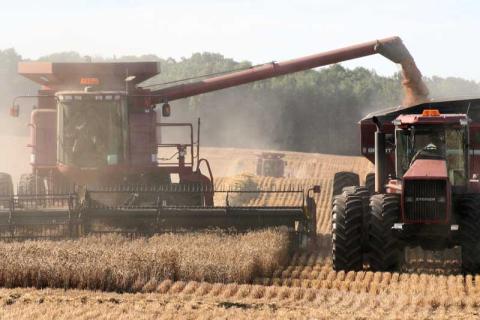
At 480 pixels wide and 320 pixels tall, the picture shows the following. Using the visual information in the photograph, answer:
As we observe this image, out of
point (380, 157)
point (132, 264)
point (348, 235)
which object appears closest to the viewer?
point (132, 264)

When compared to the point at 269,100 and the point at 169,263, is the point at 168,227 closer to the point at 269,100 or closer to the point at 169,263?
the point at 169,263

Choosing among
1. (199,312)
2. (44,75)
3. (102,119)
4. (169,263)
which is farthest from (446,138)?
(44,75)

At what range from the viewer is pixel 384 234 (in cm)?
1288

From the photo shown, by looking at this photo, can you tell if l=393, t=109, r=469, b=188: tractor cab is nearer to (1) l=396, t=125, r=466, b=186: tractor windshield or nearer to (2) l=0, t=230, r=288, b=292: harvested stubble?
(1) l=396, t=125, r=466, b=186: tractor windshield

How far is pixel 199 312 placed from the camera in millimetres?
9648

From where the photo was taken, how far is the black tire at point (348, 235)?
13078 millimetres

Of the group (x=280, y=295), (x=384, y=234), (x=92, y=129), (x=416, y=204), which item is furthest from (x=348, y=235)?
(x=92, y=129)

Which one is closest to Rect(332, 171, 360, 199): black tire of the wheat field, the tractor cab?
the wheat field

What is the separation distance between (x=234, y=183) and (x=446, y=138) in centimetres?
1800

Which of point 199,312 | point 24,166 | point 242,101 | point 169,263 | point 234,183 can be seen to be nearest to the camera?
point 199,312

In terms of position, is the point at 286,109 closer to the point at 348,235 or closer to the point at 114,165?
the point at 114,165

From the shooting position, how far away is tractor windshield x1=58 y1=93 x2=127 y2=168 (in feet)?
57.8

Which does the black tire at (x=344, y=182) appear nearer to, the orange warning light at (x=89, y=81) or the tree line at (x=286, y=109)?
the orange warning light at (x=89, y=81)

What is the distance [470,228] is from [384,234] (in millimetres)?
1098
